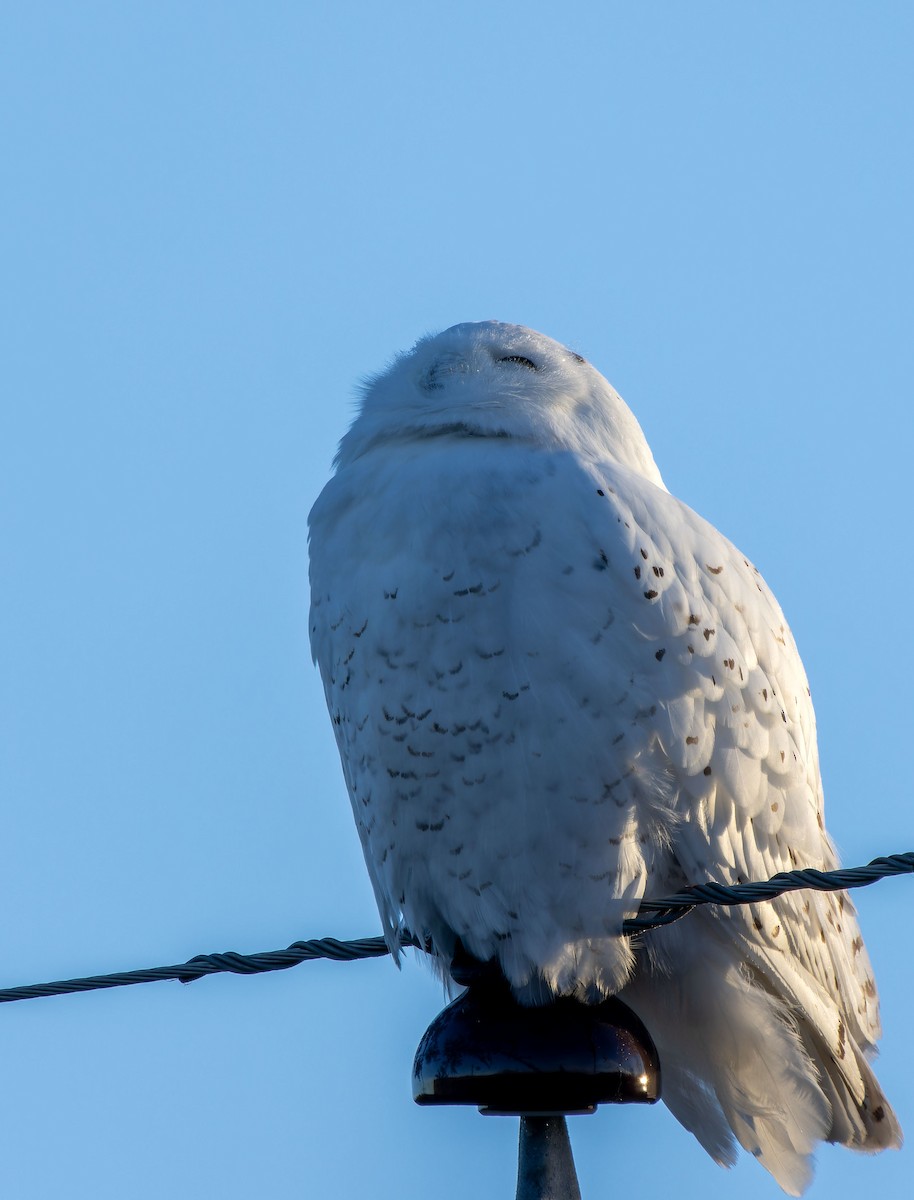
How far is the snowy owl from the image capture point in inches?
164

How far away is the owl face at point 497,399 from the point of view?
14.9 feet

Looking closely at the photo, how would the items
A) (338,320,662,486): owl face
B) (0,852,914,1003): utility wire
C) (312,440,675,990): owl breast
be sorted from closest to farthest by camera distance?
(0,852,914,1003): utility wire
(312,440,675,990): owl breast
(338,320,662,486): owl face

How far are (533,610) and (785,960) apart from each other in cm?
131

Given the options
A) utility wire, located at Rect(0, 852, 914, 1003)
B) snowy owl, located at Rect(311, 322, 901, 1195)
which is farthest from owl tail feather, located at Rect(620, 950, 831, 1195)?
utility wire, located at Rect(0, 852, 914, 1003)

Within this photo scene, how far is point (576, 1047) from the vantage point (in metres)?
3.94

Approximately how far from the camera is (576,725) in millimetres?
4137

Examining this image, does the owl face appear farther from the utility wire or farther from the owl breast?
the utility wire

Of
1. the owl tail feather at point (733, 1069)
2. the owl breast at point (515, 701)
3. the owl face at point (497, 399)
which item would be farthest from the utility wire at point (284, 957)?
the owl face at point (497, 399)

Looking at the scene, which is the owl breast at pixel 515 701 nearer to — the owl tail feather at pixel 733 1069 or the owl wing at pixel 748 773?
the owl wing at pixel 748 773

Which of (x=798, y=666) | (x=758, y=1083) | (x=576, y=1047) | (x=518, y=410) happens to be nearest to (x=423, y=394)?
(x=518, y=410)

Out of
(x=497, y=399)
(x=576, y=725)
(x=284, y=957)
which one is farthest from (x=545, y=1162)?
(x=497, y=399)

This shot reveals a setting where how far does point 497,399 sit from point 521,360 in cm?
23

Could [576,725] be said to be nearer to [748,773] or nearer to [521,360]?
[748,773]

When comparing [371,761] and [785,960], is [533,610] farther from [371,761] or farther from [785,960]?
[785,960]
